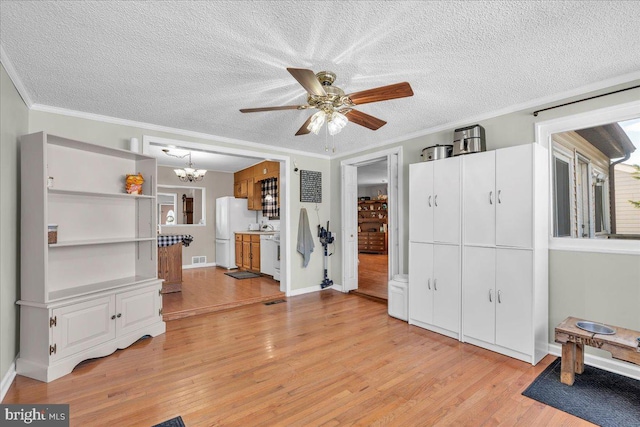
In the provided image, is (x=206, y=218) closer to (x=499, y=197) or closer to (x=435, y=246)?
(x=435, y=246)

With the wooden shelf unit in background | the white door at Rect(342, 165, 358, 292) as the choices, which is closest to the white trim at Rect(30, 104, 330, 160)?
the white door at Rect(342, 165, 358, 292)

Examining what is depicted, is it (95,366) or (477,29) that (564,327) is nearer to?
(477,29)

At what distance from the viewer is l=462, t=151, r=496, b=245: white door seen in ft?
9.89

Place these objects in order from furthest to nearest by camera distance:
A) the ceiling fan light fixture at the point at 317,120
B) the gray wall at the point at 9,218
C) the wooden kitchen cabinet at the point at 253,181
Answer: the wooden kitchen cabinet at the point at 253,181
the ceiling fan light fixture at the point at 317,120
the gray wall at the point at 9,218

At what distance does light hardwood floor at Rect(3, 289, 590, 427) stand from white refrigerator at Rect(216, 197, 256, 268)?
381cm

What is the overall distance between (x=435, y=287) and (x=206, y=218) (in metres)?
6.19

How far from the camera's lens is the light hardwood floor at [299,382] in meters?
2.00

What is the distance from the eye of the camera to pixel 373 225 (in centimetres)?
1096

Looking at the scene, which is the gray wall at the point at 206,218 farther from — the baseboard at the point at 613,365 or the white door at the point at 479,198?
the baseboard at the point at 613,365

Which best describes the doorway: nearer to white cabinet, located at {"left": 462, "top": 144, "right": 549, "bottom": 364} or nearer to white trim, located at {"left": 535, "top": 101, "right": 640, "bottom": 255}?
white cabinet, located at {"left": 462, "top": 144, "right": 549, "bottom": 364}

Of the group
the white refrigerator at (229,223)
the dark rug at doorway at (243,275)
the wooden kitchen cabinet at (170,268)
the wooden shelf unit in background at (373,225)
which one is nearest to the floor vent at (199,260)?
the white refrigerator at (229,223)

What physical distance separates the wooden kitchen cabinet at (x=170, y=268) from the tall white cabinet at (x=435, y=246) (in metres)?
4.02

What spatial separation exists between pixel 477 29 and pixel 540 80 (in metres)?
1.16

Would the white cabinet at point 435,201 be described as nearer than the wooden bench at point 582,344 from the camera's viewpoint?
No
